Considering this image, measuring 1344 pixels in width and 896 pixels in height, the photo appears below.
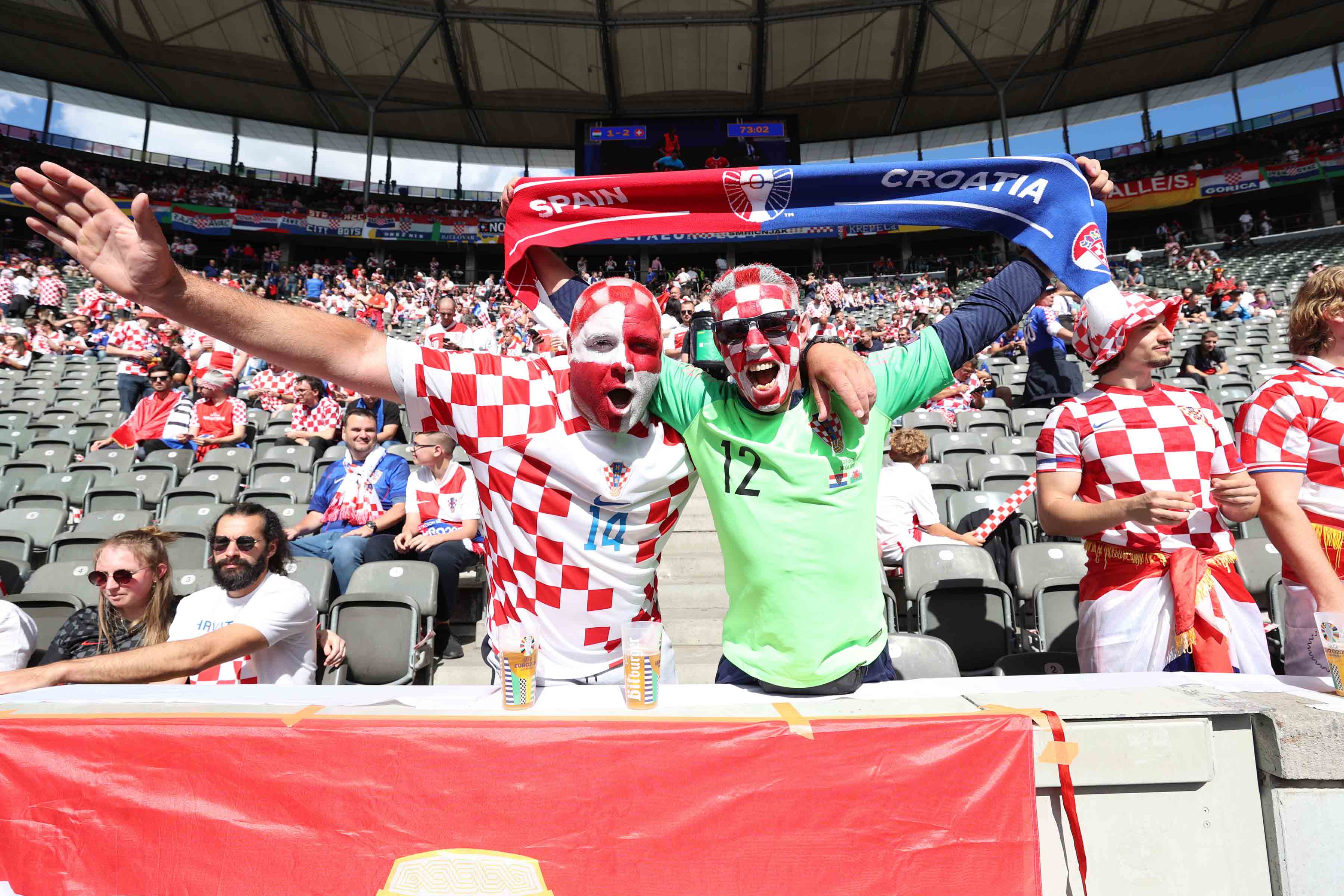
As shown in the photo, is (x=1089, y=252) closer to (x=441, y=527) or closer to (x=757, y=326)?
(x=757, y=326)

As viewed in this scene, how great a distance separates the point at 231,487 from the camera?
6582 millimetres

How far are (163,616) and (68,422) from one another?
7.93 m

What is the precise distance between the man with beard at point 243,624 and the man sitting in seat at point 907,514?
10.7 ft

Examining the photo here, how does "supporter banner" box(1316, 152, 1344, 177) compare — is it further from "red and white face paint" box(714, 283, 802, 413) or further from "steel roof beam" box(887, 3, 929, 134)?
"red and white face paint" box(714, 283, 802, 413)

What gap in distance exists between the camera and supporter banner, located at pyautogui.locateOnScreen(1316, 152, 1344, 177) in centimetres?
2655

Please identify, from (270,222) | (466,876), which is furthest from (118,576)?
(270,222)

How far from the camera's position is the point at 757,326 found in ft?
6.59

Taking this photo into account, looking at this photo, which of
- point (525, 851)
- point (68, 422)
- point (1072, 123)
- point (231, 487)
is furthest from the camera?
point (1072, 123)

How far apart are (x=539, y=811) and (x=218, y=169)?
40.1 metres

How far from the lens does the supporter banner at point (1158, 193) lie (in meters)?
28.4

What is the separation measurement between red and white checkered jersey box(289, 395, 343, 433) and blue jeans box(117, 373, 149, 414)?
2.54 metres

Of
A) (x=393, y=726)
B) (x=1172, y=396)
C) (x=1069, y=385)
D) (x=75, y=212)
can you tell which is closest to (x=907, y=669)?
(x=1172, y=396)

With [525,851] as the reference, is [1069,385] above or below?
above

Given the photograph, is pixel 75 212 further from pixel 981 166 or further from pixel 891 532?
pixel 891 532
